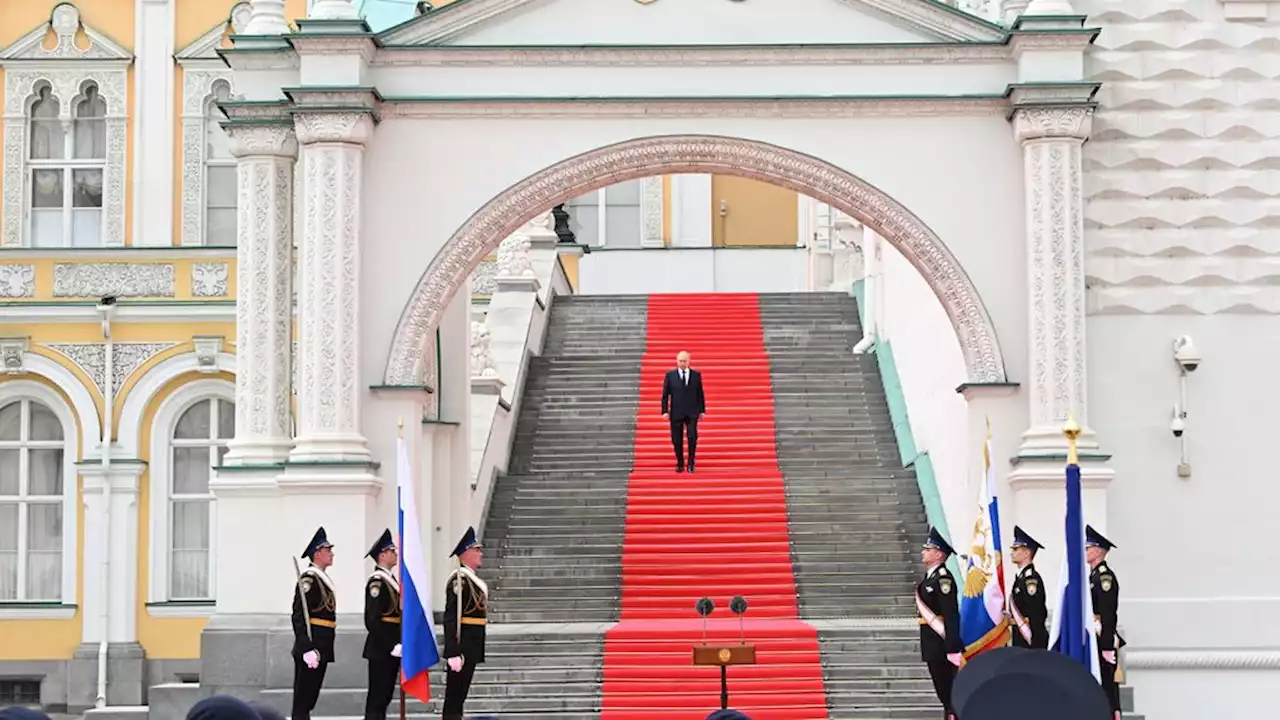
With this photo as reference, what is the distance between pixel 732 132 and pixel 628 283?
17.1 m

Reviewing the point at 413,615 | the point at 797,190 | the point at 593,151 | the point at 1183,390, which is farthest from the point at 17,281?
the point at 1183,390

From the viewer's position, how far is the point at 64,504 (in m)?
27.9

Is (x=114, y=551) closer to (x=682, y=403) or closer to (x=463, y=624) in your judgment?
(x=682, y=403)

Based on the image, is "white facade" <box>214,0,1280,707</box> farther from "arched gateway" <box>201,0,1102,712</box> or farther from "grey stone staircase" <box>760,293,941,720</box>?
"grey stone staircase" <box>760,293,941,720</box>

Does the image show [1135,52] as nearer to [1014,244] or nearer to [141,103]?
[1014,244]

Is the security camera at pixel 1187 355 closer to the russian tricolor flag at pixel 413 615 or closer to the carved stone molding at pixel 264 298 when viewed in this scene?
the russian tricolor flag at pixel 413 615

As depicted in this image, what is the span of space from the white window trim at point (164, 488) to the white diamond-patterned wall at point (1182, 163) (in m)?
12.1

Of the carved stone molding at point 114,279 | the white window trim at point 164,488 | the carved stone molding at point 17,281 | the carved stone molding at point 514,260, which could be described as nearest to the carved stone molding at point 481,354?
the carved stone molding at point 514,260

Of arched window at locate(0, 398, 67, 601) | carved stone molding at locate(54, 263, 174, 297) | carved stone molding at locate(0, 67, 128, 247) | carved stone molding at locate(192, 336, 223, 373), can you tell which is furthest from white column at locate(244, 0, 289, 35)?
carved stone molding at locate(0, 67, 128, 247)

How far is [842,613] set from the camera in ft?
73.6

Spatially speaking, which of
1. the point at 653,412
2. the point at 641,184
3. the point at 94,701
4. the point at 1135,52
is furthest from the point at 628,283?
the point at 1135,52

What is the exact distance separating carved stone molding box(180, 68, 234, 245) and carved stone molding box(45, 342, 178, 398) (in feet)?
6.53

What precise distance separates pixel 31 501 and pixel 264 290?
9.72 meters

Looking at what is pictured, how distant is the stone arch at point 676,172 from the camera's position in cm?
1955
